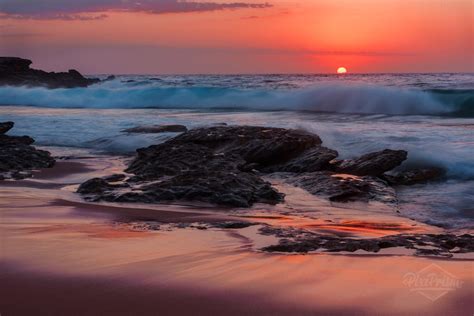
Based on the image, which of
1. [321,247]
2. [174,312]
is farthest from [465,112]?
[174,312]

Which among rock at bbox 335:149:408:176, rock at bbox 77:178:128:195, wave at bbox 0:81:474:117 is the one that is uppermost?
wave at bbox 0:81:474:117

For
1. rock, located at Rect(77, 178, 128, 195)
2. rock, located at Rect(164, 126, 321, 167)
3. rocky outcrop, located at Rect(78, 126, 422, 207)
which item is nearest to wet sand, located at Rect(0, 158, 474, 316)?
rocky outcrop, located at Rect(78, 126, 422, 207)

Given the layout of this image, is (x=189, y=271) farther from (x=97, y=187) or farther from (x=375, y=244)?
(x=97, y=187)

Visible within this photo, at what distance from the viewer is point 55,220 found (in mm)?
5406

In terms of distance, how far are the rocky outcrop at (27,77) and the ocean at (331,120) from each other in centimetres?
529

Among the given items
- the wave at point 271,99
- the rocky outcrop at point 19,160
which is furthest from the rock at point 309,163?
the wave at point 271,99

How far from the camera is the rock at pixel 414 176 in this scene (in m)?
8.56

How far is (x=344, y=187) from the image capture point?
7.37m

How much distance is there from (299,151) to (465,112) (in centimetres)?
1467

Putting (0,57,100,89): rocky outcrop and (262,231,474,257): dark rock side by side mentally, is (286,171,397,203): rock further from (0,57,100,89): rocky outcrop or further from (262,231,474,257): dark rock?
(0,57,100,89): rocky outcrop

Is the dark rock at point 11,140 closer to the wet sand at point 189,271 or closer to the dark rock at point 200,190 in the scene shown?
the dark rock at point 200,190

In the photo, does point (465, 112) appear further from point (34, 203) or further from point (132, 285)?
point (132, 285)

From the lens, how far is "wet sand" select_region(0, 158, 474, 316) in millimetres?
3248

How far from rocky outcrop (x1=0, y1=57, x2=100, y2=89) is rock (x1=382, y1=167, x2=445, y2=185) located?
35998 mm
